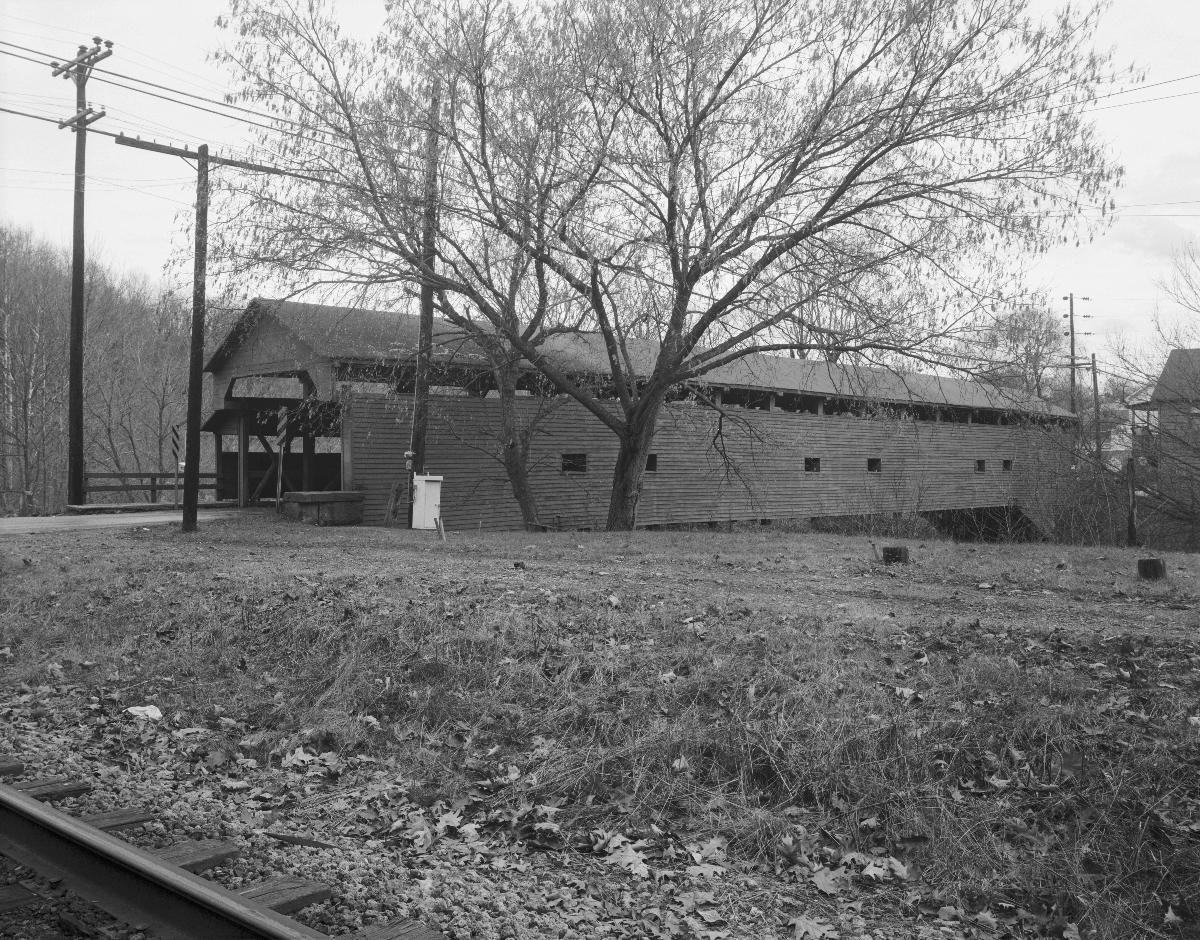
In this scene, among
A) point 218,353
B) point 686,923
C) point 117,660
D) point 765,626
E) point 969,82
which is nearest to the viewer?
point 686,923

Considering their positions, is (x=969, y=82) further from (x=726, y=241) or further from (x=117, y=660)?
(x=117, y=660)

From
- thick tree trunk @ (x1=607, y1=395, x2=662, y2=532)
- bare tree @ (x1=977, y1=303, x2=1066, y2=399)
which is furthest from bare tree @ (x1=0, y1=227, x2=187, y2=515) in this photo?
bare tree @ (x1=977, y1=303, x2=1066, y2=399)

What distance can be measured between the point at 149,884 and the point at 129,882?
0.35 ft

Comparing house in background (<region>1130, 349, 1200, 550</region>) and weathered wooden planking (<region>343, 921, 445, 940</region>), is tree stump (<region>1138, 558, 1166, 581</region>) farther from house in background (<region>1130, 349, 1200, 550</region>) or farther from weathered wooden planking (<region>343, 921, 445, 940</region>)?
house in background (<region>1130, 349, 1200, 550</region>)

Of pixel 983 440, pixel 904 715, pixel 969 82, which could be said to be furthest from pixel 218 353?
pixel 983 440

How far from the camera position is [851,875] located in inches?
159

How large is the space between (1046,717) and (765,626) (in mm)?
2190

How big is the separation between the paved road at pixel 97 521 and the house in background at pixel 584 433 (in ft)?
7.59

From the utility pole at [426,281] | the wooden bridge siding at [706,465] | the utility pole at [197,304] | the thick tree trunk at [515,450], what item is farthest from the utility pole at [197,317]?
the thick tree trunk at [515,450]

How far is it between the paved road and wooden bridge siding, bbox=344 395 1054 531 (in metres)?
3.68

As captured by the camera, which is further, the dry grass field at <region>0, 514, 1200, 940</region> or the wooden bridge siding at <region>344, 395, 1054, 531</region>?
the wooden bridge siding at <region>344, 395, 1054, 531</region>

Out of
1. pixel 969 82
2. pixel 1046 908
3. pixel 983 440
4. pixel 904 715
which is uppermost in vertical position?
pixel 969 82

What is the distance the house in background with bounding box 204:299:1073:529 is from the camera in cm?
1961

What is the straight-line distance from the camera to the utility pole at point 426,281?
15.6 metres
